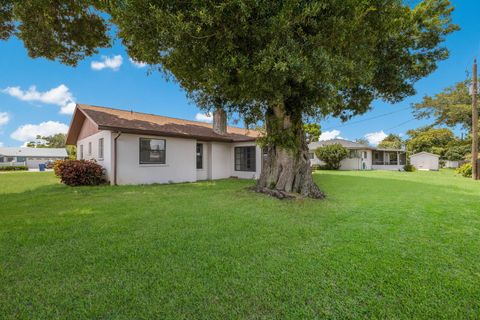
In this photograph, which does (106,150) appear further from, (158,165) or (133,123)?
(158,165)

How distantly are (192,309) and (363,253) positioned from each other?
245cm

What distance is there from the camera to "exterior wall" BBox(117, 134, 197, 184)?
1075 cm

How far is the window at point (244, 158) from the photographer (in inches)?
558

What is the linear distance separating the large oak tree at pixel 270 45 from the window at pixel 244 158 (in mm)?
5097

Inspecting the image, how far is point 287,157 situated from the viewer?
848 centimetres

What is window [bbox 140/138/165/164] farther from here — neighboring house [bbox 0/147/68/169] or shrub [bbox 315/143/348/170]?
neighboring house [bbox 0/147/68/169]


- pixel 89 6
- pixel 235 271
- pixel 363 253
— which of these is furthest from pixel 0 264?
pixel 89 6

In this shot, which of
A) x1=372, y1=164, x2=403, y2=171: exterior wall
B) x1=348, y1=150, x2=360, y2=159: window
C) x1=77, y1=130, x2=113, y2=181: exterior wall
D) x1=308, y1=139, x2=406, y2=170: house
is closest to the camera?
x1=77, y1=130, x2=113, y2=181: exterior wall

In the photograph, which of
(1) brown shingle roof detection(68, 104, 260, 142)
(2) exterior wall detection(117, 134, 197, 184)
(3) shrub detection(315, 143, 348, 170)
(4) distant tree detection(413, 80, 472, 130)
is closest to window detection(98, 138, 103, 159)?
(1) brown shingle roof detection(68, 104, 260, 142)

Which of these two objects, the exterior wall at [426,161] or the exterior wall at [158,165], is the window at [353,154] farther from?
the exterior wall at [158,165]

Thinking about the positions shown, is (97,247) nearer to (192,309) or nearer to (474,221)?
(192,309)

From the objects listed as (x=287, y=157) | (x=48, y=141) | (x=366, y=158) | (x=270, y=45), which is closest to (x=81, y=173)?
(x=287, y=157)

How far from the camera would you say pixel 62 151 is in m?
47.9

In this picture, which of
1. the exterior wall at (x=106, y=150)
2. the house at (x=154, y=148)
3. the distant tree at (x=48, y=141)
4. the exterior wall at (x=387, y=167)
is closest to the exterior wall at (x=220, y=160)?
the house at (x=154, y=148)
